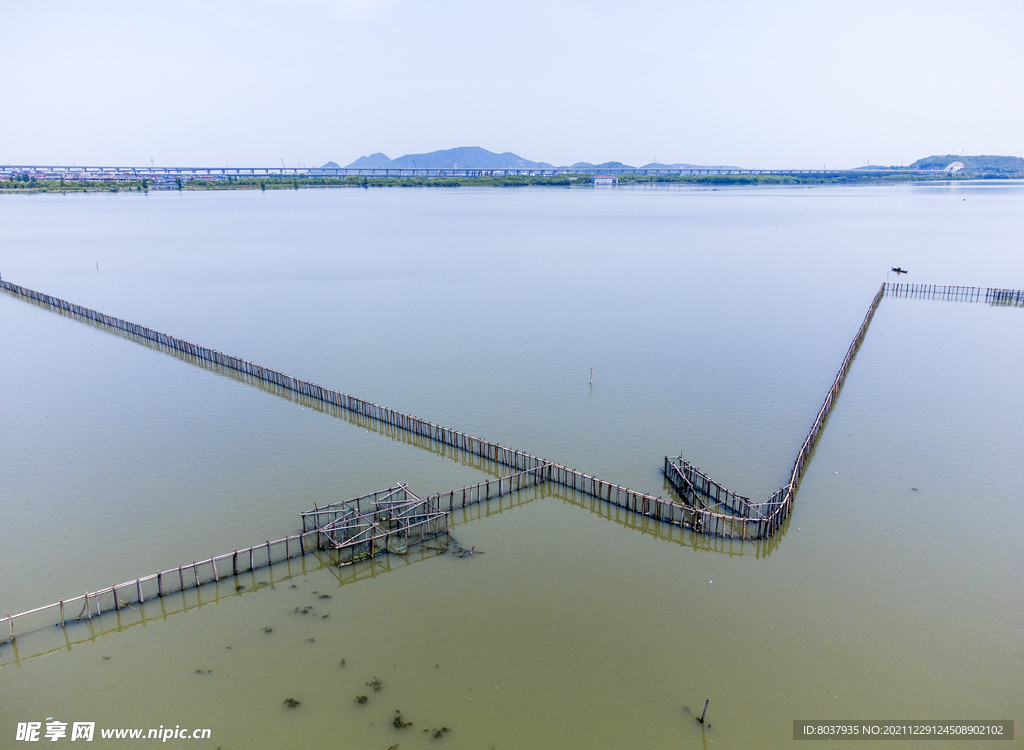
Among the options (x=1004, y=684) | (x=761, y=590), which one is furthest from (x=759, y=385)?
(x=1004, y=684)

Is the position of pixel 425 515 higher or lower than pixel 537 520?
higher

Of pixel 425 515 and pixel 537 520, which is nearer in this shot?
pixel 425 515

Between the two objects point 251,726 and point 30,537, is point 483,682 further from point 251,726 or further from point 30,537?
point 30,537

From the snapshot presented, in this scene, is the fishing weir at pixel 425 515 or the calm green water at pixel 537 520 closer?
the calm green water at pixel 537 520

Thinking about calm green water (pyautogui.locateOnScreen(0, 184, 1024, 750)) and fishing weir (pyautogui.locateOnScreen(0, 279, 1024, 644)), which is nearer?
calm green water (pyautogui.locateOnScreen(0, 184, 1024, 750))
